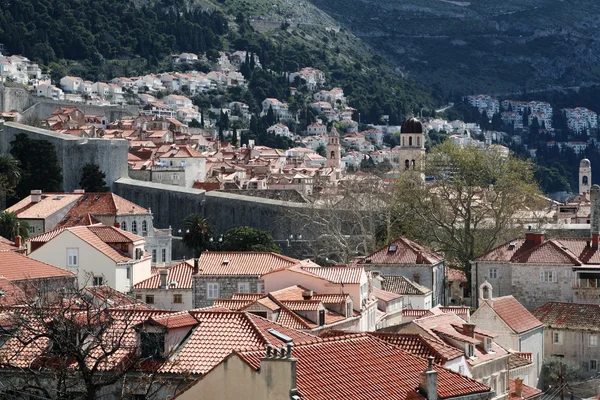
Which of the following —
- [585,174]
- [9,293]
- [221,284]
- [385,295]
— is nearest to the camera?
[9,293]

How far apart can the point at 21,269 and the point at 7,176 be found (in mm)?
35066

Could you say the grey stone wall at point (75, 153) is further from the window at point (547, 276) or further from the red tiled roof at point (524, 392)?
the red tiled roof at point (524, 392)

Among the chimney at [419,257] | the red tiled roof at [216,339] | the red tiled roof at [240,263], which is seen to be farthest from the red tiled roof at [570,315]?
the red tiled roof at [216,339]

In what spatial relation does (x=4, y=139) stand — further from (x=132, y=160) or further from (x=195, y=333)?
(x=195, y=333)

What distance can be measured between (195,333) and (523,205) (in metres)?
42.5

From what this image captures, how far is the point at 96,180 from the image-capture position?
7794 cm

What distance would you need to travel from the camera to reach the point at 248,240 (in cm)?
6725

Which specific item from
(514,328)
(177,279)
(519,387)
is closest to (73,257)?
(177,279)

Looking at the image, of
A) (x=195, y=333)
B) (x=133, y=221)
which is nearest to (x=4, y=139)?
(x=133, y=221)

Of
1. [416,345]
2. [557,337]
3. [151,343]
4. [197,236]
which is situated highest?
[151,343]

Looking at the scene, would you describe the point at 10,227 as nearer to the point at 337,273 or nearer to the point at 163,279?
the point at 163,279

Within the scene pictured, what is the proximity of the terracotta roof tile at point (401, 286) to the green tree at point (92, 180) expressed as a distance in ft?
93.6

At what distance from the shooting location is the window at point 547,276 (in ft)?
176

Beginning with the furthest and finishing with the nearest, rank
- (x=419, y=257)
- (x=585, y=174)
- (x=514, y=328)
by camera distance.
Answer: (x=585, y=174) → (x=419, y=257) → (x=514, y=328)
